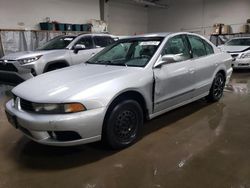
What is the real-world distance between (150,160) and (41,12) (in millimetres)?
10012

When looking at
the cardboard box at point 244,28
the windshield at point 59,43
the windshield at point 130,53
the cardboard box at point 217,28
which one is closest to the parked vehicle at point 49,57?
the windshield at point 59,43

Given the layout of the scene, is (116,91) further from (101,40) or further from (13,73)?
(101,40)

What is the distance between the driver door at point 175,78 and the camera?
298cm

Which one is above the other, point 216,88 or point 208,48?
point 208,48

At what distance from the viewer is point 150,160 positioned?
2.46 metres

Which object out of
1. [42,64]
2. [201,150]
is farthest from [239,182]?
[42,64]

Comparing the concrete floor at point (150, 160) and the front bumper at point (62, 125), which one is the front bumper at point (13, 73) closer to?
the concrete floor at point (150, 160)

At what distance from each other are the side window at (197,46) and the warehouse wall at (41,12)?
8.28m

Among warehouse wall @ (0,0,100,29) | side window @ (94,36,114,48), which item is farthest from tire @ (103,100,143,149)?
warehouse wall @ (0,0,100,29)

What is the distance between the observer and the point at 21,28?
387 inches

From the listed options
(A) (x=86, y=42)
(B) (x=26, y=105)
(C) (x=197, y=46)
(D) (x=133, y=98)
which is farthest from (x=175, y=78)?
(A) (x=86, y=42)

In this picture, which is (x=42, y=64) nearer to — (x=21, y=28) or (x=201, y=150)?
(x=201, y=150)

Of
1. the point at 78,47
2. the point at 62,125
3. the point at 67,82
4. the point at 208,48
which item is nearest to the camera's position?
the point at 62,125

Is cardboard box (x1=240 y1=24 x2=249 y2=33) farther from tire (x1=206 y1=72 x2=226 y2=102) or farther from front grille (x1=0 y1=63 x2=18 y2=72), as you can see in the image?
front grille (x1=0 y1=63 x2=18 y2=72)
